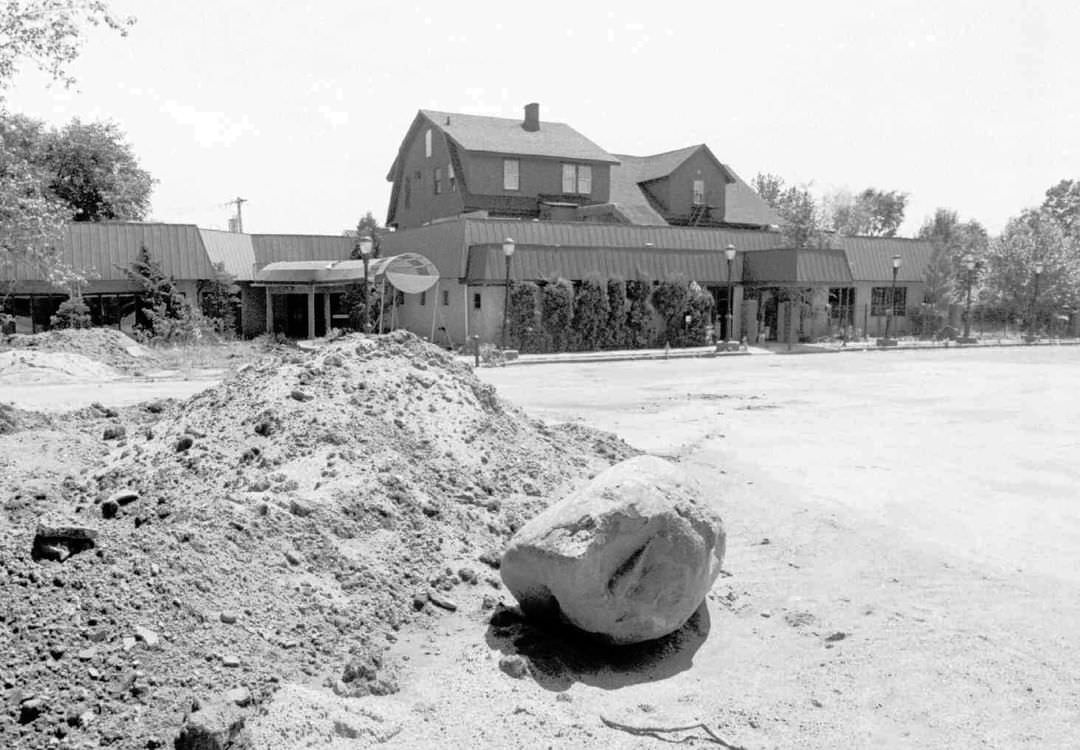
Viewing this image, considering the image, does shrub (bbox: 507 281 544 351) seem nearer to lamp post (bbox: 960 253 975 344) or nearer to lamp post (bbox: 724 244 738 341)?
lamp post (bbox: 724 244 738 341)

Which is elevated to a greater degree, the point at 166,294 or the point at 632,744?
the point at 166,294

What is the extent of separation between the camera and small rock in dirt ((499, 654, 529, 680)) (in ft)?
17.3

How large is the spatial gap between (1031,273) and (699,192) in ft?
59.1

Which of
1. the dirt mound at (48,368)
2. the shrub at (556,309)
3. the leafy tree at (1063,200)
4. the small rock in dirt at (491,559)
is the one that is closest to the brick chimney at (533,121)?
the shrub at (556,309)

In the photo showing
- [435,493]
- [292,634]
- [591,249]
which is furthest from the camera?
[591,249]

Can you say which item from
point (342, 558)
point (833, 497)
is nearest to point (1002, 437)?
point (833, 497)

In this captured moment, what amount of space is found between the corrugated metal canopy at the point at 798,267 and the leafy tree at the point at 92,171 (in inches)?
1262

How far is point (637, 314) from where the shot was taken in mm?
33281

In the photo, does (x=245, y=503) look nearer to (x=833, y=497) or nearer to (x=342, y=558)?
(x=342, y=558)

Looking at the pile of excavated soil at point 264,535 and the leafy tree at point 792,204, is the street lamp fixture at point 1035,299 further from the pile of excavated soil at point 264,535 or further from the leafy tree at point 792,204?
the pile of excavated soil at point 264,535

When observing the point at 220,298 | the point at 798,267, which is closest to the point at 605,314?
the point at 798,267

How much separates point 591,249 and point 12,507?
27.3 metres

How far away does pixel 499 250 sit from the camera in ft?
99.5

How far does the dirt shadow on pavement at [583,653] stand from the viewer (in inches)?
213
